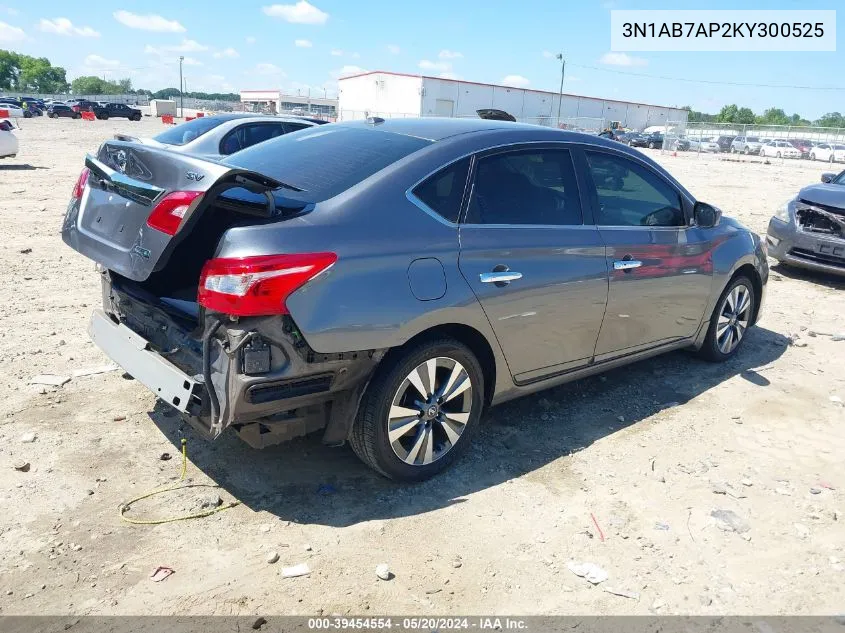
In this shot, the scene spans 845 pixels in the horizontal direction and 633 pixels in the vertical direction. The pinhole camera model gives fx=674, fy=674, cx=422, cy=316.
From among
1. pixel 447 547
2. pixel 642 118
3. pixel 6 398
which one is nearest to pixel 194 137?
pixel 6 398

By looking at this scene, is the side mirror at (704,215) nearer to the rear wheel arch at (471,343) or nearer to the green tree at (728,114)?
the rear wheel arch at (471,343)

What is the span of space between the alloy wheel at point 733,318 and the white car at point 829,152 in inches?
1615

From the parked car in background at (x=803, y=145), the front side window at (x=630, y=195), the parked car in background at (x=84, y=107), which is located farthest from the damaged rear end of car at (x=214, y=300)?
the parked car in background at (x=84, y=107)

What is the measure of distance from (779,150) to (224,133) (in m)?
43.5

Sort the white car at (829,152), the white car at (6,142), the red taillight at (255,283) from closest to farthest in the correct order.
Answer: the red taillight at (255,283)
the white car at (6,142)
the white car at (829,152)

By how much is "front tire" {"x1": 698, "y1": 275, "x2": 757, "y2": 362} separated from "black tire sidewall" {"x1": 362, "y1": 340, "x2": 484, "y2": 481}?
259 centimetres

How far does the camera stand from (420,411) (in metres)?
3.38

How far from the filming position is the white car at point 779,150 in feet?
142

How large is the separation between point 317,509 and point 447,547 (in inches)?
26.5

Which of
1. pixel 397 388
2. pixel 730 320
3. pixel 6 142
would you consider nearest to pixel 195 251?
pixel 397 388

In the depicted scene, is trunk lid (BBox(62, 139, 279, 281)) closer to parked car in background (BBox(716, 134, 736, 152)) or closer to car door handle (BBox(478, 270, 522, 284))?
car door handle (BBox(478, 270, 522, 284))

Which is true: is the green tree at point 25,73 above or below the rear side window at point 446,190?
above

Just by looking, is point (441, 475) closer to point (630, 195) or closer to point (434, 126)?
point (434, 126)

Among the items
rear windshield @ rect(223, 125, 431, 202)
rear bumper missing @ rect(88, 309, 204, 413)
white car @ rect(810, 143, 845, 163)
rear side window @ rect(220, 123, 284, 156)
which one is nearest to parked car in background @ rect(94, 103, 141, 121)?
white car @ rect(810, 143, 845, 163)
